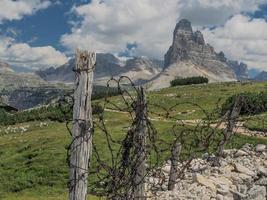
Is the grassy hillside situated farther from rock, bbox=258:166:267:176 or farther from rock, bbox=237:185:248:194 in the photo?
rock, bbox=237:185:248:194

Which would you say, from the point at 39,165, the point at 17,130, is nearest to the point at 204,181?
the point at 39,165

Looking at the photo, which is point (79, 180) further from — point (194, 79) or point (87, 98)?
point (194, 79)

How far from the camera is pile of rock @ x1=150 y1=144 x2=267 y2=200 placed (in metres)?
20.0

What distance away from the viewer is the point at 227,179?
75.9ft

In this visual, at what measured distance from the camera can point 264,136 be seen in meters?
37.0

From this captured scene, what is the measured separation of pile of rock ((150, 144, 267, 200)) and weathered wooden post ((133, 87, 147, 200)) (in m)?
6.55

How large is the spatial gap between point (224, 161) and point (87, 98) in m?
17.1

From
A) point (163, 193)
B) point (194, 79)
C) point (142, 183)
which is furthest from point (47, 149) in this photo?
point (194, 79)

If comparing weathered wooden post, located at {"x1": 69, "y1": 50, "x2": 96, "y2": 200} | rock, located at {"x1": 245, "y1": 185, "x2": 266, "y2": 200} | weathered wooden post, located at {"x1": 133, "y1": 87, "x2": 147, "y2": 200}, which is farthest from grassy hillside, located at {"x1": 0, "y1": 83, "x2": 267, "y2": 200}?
weathered wooden post, located at {"x1": 69, "y1": 50, "x2": 96, "y2": 200}

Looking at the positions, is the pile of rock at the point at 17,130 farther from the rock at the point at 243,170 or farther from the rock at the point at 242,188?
the rock at the point at 242,188

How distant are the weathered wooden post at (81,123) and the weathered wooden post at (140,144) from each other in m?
1.49

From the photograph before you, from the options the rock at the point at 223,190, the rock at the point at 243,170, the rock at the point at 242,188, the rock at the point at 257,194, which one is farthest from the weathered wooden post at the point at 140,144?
the rock at the point at 243,170

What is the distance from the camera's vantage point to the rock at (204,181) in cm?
2131

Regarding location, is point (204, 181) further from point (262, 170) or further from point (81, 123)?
point (81, 123)
